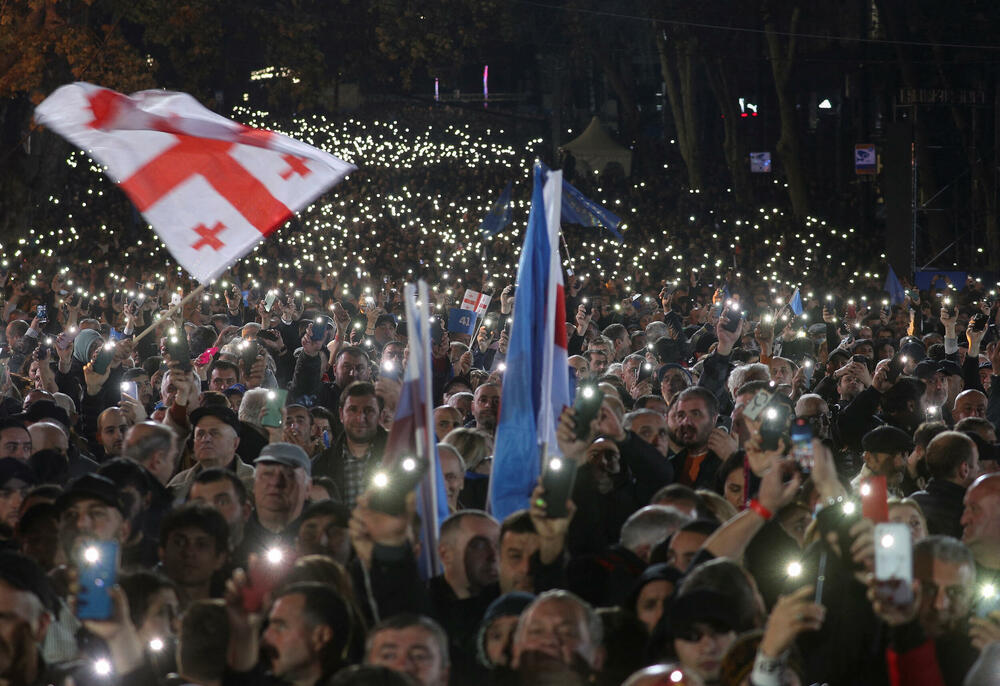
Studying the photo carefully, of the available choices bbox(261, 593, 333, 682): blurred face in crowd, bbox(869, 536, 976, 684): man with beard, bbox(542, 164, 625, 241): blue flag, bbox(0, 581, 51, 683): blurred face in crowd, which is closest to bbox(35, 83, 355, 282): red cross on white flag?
bbox(0, 581, 51, 683): blurred face in crowd

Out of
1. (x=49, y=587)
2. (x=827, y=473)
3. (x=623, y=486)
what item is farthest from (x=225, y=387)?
(x=827, y=473)

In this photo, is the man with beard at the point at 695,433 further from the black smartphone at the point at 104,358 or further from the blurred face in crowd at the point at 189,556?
the black smartphone at the point at 104,358

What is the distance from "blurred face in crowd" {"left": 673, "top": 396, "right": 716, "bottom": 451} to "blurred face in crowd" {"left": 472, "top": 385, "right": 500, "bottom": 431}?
143 centimetres

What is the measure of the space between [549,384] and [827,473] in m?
2.09

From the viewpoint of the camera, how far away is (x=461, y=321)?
13969mm

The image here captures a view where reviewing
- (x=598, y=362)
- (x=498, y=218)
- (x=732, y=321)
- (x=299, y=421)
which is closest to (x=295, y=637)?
(x=299, y=421)

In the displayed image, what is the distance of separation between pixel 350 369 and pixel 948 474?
488cm

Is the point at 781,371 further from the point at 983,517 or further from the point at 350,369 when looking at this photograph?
the point at 983,517

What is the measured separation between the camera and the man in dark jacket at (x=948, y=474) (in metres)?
6.83

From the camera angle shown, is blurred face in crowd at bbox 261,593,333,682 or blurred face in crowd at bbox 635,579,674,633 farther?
blurred face in crowd at bbox 635,579,674,633

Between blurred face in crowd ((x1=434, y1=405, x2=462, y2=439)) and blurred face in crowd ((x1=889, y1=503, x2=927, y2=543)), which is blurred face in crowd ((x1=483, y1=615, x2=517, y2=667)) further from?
blurred face in crowd ((x1=434, y1=405, x2=462, y2=439))

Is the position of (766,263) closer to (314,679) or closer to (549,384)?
(549,384)

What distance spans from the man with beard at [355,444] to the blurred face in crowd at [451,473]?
119cm

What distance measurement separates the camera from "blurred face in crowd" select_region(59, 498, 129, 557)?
5.55m
